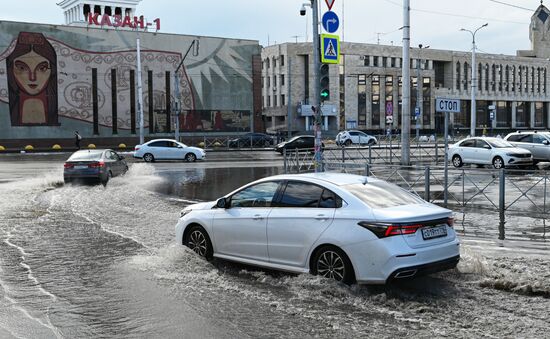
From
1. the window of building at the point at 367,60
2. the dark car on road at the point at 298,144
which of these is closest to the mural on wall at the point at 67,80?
the dark car on road at the point at 298,144

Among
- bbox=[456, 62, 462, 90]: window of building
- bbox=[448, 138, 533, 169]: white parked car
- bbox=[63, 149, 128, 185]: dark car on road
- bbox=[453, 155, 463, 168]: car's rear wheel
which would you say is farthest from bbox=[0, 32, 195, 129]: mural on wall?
bbox=[456, 62, 462, 90]: window of building

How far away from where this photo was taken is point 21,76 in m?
52.0

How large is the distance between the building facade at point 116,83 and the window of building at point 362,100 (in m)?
37.5

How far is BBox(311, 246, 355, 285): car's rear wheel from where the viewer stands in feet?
22.7

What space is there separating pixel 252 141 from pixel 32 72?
20339mm

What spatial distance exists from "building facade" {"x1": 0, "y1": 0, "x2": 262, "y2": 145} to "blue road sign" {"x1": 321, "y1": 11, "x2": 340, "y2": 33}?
3168 cm

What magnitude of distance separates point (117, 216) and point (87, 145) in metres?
41.7

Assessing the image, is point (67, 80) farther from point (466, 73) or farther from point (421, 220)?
point (466, 73)

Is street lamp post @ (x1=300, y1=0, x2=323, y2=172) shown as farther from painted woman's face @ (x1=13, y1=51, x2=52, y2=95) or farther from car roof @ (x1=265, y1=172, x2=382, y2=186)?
painted woman's face @ (x1=13, y1=51, x2=52, y2=95)

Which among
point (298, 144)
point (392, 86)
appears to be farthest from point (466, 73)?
point (298, 144)

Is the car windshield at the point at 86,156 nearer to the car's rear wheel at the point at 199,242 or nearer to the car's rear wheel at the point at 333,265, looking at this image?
the car's rear wheel at the point at 199,242

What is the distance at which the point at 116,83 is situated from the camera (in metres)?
56.1

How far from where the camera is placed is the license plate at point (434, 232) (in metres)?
6.90

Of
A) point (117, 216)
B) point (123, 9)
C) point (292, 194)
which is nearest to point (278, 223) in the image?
point (292, 194)
